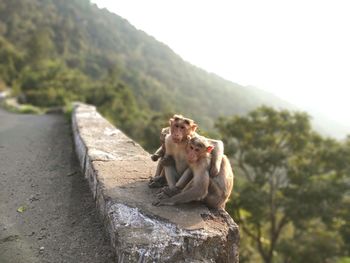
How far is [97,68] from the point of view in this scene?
204ft

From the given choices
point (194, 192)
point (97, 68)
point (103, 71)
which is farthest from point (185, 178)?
point (103, 71)

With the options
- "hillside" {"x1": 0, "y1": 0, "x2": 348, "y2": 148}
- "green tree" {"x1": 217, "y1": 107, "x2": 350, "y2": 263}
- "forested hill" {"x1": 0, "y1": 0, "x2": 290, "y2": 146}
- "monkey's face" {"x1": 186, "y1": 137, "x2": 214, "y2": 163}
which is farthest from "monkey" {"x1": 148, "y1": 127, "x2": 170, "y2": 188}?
"forested hill" {"x1": 0, "y1": 0, "x2": 290, "y2": 146}

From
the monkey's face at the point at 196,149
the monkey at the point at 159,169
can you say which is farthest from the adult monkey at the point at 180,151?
the monkey at the point at 159,169

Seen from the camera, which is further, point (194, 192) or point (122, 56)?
point (122, 56)

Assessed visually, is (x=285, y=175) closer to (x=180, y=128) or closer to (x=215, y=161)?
(x=215, y=161)

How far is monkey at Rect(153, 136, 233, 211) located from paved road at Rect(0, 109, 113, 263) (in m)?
0.70

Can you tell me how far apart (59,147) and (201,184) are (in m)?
4.34

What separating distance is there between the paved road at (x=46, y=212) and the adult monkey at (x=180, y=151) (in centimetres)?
75

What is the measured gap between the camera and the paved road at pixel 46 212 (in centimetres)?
286

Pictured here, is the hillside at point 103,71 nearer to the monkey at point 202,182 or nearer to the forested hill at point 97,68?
the forested hill at point 97,68

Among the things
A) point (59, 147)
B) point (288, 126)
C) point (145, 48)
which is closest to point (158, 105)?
point (145, 48)

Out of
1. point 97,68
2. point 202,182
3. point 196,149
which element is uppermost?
point 196,149

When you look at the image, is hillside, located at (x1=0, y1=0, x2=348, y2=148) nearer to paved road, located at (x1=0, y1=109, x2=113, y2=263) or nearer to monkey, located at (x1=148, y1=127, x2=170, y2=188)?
paved road, located at (x1=0, y1=109, x2=113, y2=263)

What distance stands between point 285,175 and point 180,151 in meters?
12.3
